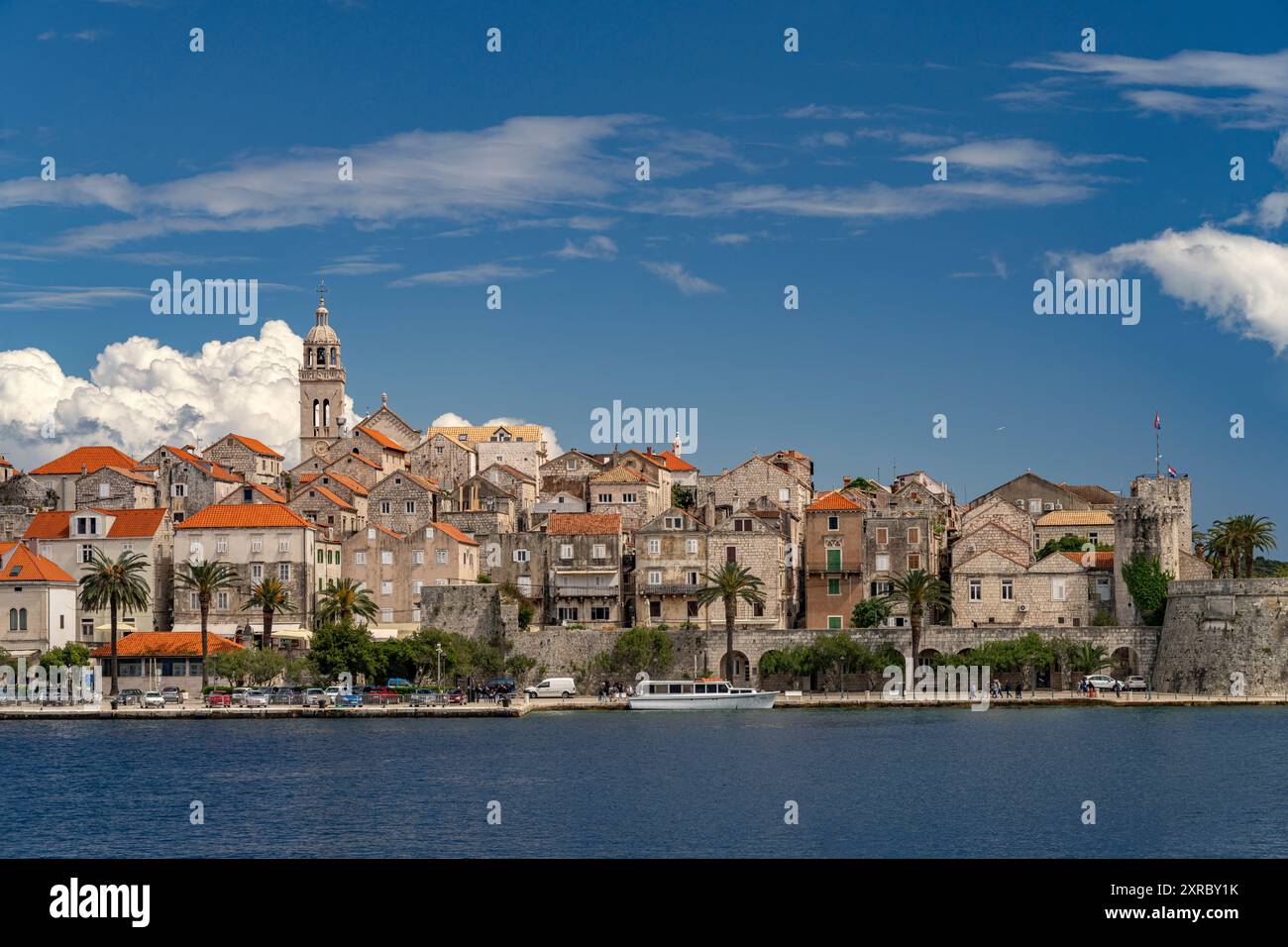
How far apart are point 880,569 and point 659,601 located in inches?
519

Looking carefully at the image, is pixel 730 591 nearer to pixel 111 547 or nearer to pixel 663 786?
pixel 663 786

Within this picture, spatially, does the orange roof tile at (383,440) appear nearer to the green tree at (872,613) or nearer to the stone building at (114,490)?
the stone building at (114,490)

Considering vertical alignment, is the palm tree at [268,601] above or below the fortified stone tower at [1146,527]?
below

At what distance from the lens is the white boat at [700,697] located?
89812 mm

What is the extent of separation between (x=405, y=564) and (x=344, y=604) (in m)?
6.07

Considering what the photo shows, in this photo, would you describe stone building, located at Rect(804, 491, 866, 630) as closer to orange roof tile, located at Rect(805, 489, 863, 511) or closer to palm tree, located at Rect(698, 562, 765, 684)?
orange roof tile, located at Rect(805, 489, 863, 511)

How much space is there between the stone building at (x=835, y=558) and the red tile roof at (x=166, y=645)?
110 ft

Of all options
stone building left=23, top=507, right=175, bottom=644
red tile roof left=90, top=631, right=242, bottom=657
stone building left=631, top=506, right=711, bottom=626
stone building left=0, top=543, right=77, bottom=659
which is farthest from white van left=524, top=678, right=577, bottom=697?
stone building left=0, top=543, right=77, bottom=659

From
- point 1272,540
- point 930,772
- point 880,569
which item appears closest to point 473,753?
point 930,772

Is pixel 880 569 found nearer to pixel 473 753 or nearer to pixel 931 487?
pixel 931 487

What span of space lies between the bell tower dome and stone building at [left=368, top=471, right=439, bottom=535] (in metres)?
26.7

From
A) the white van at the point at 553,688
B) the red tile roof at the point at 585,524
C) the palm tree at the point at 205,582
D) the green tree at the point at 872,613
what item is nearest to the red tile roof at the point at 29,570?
the palm tree at the point at 205,582

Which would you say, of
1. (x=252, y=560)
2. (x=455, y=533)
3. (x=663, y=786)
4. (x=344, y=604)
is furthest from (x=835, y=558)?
(x=663, y=786)
